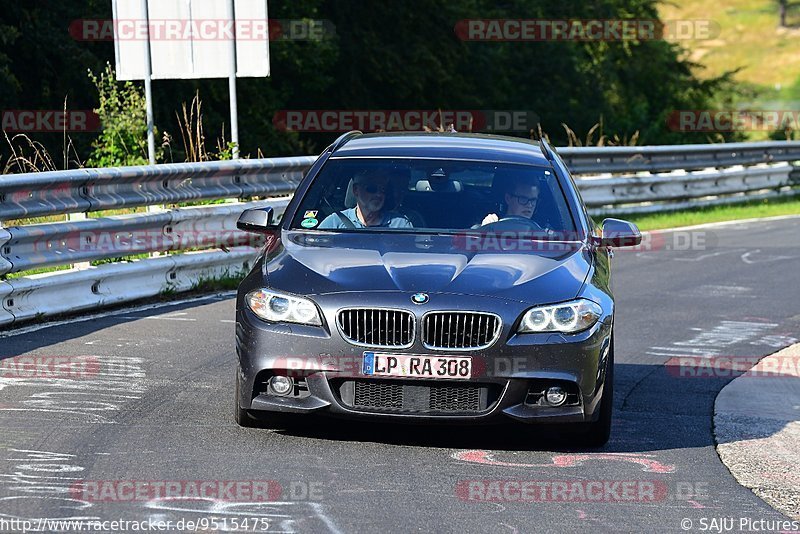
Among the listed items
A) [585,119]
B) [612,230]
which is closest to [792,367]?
[612,230]

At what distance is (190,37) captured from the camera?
1761 centimetres

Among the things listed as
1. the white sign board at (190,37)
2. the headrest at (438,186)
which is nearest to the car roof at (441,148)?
the headrest at (438,186)

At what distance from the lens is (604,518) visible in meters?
5.80

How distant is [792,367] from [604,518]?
462cm

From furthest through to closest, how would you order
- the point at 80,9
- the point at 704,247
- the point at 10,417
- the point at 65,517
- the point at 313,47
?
the point at 313,47 < the point at 80,9 < the point at 704,247 < the point at 10,417 < the point at 65,517

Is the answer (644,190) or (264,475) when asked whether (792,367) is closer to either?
(264,475)
